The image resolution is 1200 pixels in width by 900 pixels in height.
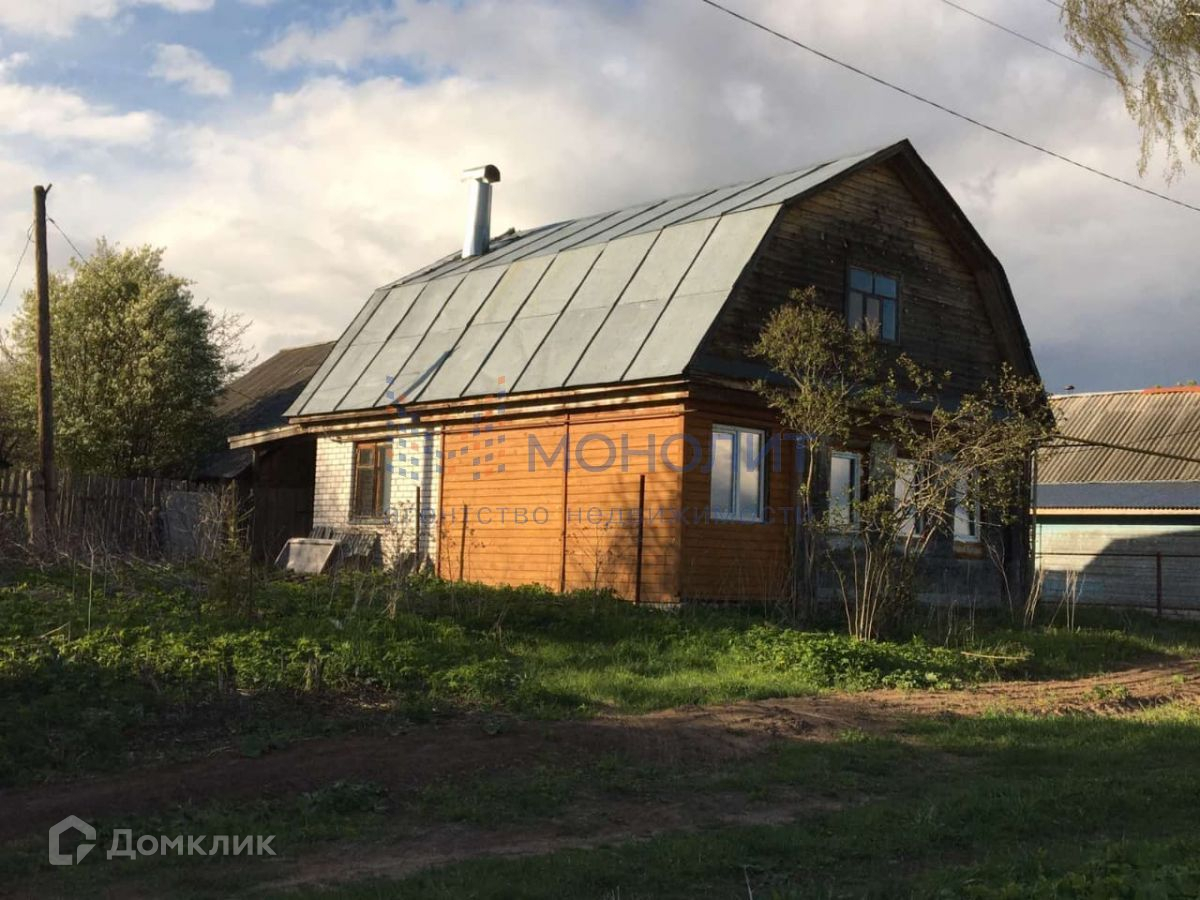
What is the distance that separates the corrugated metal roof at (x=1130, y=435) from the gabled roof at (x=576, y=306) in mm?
11825

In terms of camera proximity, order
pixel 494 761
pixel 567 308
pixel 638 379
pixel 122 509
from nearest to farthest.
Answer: pixel 494 761
pixel 638 379
pixel 567 308
pixel 122 509

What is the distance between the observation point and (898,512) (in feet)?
48.6

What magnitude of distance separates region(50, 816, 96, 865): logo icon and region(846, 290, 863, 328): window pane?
14160 millimetres

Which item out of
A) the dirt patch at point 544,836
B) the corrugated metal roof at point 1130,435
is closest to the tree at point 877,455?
the dirt patch at point 544,836

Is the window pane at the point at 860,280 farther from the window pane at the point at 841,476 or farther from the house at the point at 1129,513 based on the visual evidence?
the house at the point at 1129,513

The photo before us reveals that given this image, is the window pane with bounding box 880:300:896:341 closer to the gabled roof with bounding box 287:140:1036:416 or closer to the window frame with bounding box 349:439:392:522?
the gabled roof with bounding box 287:140:1036:416

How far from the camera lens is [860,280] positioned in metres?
19.0

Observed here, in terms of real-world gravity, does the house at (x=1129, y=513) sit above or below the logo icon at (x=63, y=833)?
above

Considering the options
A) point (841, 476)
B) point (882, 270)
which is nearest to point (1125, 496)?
point (882, 270)

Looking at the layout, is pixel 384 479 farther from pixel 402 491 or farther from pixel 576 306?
pixel 576 306

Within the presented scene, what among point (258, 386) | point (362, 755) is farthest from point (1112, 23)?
point (258, 386)

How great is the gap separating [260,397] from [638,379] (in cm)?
1996

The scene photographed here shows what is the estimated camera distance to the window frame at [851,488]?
15367 millimetres

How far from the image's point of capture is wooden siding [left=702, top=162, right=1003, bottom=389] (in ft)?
55.7
